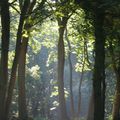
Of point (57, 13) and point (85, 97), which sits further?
point (85, 97)

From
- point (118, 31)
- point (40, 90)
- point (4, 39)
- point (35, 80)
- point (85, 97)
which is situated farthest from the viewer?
point (85, 97)

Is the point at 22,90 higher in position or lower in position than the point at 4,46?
lower

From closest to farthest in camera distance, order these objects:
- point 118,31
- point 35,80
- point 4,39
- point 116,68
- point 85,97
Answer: point 118,31 → point 4,39 → point 116,68 → point 35,80 → point 85,97

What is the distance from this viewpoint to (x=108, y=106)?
54031mm

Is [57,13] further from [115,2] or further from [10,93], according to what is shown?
[115,2]

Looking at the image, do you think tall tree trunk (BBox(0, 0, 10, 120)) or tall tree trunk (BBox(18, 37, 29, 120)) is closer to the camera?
tall tree trunk (BBox(0, 0, 10, 120))

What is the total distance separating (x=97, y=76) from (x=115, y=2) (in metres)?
2.66

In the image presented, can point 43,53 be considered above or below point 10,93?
above

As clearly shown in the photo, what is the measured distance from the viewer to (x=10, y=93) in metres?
17.6

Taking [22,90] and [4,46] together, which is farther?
[22,90]

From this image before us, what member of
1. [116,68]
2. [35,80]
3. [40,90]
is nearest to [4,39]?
[116,68]

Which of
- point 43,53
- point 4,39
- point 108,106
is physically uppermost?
point 43,53

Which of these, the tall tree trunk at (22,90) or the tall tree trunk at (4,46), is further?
the tall tree trunk at (22,90)

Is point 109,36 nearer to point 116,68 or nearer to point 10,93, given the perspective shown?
point 116,68
